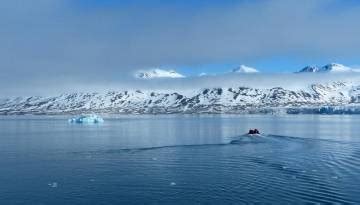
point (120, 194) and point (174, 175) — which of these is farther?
point (174, 175)

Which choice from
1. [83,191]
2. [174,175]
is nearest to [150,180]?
[174,175]

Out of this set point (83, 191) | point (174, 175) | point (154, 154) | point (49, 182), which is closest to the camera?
point (83, 191)

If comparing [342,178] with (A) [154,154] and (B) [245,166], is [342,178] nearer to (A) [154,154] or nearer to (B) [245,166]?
(B) [245,166]

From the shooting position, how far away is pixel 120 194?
945 inches

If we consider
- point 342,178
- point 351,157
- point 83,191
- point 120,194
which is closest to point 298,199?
point 342,178

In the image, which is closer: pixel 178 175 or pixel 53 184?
pixel 53 184

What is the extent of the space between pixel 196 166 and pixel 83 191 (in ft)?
33.7

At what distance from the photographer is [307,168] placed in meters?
32.0

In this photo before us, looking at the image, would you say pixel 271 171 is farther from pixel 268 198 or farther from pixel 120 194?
pixel 120 194

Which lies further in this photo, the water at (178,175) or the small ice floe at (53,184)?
the small ice floe at (53,184)

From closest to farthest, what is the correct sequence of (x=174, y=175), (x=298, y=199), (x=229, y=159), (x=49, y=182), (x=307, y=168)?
1. (x=298, y=199)
2. (x=49, y=182)
3. (x=174, y=175)
4. (x=307, y=168)
5. (x=229, y=159)

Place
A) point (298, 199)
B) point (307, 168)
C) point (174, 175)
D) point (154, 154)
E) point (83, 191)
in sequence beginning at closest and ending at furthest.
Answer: point (298, 199) < point (83, 191) < point (174, 175) < point (307, 168) < point (154, 154)

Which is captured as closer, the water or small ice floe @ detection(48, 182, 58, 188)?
the water

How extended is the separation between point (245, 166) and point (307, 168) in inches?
158
